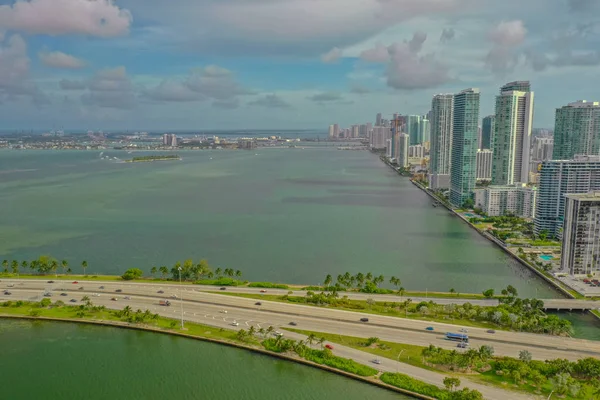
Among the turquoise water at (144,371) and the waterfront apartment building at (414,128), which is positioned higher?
the waterfront apartment building at (414,128)

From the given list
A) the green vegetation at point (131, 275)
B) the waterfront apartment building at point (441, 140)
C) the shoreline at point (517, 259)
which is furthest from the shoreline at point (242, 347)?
the waterfront apartment building at point (441, 140)

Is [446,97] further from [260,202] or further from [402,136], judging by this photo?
[260,202]

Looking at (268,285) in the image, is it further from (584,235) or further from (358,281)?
(584,235)

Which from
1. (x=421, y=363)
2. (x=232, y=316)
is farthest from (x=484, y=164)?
(x=421, y=363)

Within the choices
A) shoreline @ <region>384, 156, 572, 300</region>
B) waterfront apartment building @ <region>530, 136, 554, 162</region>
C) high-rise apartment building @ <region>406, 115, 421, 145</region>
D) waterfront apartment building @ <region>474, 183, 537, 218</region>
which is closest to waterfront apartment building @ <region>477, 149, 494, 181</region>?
waterfront apartment building @ <region>530, 136, 554, 162</region>

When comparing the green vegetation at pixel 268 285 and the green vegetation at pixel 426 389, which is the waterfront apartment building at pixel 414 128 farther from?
the green vegetation at pixel 426 389

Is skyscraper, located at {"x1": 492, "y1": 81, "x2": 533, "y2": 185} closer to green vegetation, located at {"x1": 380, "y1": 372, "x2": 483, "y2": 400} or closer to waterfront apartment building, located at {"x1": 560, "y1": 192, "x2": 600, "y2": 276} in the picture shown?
waterfront apartment building, located at {"x1": 560, "y1": 192, "x2": 600, "y2": 276}
